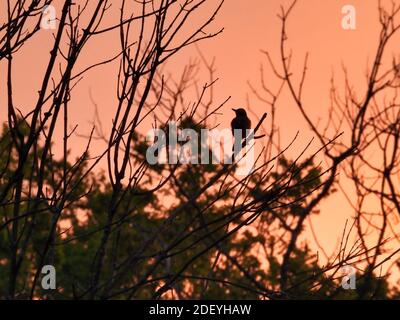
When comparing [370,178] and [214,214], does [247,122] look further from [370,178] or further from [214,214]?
[214,214]

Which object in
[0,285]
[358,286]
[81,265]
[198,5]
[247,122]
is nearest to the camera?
[198,5]

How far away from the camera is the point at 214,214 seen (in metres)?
31.1

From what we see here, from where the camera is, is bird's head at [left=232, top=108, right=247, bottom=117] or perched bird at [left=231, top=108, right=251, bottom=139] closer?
perched bird at [left=231, top=108, right=251, bottom=139]

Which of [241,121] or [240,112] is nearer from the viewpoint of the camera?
[241,121]

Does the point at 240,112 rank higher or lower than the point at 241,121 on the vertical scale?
higher

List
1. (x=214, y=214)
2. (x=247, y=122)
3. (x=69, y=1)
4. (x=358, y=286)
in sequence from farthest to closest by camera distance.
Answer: (x=214, y=214) < (x=358, y=286) < (x=247, y=122) < (x=69, y=1)

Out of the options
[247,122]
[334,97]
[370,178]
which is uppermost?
Answer: [334,97]

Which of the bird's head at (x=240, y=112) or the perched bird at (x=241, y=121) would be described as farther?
the bird's head at (x=240, y=112)
